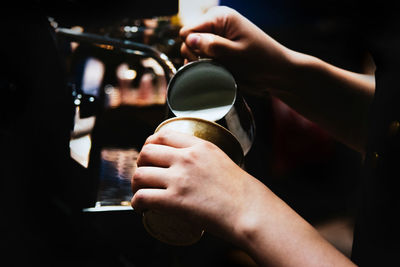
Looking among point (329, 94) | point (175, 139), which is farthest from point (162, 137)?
point (329, 94)

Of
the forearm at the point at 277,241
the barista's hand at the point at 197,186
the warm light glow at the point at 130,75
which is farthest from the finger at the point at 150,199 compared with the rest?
the warm light glow at the point at 130,75

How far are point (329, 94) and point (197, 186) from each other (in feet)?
2.08

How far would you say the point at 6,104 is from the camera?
79 cm

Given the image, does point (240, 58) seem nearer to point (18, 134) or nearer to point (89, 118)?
point (89, 118)

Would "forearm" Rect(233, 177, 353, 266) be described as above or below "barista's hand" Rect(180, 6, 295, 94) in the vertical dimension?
below

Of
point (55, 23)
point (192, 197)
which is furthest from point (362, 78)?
point (55, 23)

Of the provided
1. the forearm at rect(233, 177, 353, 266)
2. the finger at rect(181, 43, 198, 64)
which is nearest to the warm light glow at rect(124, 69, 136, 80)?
the finger at rect(181, 43, 198, 64)

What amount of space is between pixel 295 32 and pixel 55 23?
2.92m

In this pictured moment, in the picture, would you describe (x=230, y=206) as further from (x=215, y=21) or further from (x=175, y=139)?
(x=215, y=21)

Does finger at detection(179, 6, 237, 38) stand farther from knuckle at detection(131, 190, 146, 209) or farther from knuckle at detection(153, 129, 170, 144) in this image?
knuckle at detection(131, 190, 146, 209)

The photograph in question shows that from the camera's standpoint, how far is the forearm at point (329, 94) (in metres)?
0.98

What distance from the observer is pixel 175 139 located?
575 mm

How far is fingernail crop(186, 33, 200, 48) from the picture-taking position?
80 cm

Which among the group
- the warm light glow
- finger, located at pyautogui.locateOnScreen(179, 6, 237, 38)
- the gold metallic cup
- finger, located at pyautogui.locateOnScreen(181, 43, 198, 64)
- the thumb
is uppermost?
finger, located at pyautogui.locateOnScreen(179, 6, 237, 38)
